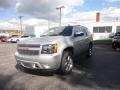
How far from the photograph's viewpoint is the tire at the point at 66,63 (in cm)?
680

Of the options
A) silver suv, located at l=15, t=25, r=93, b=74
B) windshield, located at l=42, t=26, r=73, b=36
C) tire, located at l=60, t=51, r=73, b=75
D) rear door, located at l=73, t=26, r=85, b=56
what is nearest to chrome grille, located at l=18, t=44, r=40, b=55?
silver suv, located at l=15, t=25, r=93, b=74

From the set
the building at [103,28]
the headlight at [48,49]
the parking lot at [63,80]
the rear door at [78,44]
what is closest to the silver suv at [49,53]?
the headlight at [48,49]

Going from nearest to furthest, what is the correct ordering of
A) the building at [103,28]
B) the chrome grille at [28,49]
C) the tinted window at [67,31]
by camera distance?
the chrome grille at [28,49] → the tinted window at [67,31] → the building at [103,28]

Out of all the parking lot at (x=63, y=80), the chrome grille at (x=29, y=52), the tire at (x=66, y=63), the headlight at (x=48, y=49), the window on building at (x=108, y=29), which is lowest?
the parking lot at (x=63, y=80)

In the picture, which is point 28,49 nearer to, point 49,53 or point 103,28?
point 49,53

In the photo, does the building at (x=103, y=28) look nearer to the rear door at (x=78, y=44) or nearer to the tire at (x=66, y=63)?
the rear door at (x=78, y=44)

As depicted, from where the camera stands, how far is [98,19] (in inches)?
1598

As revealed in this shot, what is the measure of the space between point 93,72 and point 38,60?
7.57ft

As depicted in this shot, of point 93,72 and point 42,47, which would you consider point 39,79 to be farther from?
point 93,72

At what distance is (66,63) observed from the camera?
709 cm

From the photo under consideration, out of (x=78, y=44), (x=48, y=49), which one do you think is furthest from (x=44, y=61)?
(x=78, y=44)

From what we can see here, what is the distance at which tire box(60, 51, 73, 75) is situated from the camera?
22.3ft

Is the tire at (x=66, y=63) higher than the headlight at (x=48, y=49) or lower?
lower

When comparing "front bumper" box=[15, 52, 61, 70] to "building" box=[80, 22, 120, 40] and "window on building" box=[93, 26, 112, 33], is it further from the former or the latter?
"window on building" box=[93, 26, 112, 33]
